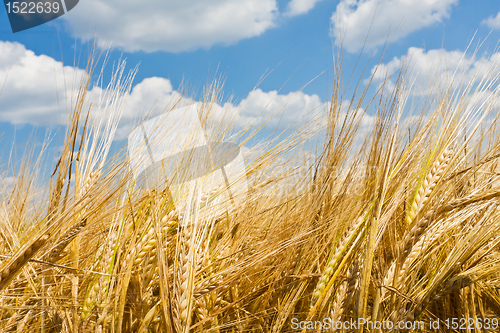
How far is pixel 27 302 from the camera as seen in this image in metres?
1.11

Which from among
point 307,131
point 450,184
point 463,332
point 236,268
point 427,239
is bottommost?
point 463,332

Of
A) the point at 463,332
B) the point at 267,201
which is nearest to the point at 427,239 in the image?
the point at 463,332

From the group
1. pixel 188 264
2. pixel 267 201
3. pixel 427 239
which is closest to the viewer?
pixel 188 264

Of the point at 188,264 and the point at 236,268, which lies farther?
the point at 236,268

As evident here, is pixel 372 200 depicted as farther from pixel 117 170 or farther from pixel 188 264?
pixel 117 170

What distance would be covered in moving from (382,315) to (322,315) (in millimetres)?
169

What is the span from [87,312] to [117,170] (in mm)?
425

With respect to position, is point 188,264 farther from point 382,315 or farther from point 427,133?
point 427,133

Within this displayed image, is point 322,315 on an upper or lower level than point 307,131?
lower

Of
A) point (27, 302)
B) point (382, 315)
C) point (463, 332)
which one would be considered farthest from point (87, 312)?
point (463, 332)

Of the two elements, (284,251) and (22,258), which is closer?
(22,258)

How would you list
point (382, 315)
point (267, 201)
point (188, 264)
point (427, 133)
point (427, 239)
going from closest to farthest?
point (188, 264)
point (382, 315)
point (427, 239)
point (427, 133)
point (267, 201)

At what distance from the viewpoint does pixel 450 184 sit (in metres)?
1.24

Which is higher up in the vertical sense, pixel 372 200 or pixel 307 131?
pixel 307 131
